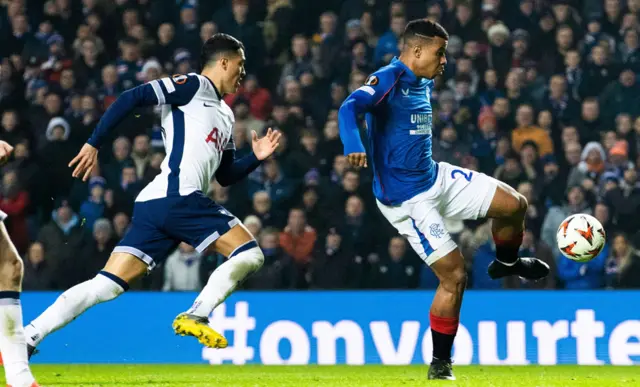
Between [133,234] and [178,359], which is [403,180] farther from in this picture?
[178,359]

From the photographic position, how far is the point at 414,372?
9.36 m

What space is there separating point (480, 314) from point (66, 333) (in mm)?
3989

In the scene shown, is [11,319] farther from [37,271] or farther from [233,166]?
[37,271]

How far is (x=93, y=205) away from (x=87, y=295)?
19.9 feet

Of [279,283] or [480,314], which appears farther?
[279,283]

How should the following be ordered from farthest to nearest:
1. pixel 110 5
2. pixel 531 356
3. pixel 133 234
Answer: pixel 110 5, pixel 531 356, pixel 133 234

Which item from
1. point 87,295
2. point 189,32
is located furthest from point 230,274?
point 189,32

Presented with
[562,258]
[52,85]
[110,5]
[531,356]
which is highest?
[110,5]

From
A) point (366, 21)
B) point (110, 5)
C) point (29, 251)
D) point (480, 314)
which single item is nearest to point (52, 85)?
point (110, 5)

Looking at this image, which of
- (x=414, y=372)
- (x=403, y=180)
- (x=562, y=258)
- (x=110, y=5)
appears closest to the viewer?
(x=403, y=180)

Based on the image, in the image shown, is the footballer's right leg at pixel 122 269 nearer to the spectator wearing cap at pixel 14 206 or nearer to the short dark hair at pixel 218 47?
the short dark hair at pixel 218 47

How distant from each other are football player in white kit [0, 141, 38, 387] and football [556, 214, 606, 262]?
415cm

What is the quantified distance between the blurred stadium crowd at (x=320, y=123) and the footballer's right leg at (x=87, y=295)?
502 cm

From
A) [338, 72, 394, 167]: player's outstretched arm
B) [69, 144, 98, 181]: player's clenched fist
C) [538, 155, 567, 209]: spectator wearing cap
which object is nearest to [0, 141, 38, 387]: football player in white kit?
[69, 144, 98, 181]: player's clenched fist
